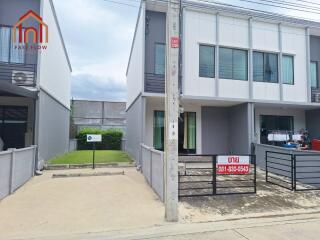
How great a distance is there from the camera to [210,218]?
557 cm

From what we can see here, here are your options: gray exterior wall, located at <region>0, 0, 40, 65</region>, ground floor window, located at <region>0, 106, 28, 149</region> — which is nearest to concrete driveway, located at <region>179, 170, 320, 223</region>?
gray exterior wall, located at <region>0, 0, 40, 65</region>

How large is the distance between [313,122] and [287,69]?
4.19 meters

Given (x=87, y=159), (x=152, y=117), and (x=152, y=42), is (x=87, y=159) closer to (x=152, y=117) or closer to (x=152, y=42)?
(x=152, y=117)

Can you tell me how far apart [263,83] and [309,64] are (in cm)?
323

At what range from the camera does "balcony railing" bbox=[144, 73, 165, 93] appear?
41.7ft

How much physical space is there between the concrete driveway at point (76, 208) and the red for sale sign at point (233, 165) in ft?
6.87

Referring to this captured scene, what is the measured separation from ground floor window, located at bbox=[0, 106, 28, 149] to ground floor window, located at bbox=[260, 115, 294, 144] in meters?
13.7

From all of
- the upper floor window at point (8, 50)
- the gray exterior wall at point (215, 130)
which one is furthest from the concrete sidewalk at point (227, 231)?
the gray exterior wall at point (215, 130)

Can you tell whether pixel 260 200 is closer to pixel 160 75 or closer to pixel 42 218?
pixel 42 218

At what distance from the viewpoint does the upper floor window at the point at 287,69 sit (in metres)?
14.4

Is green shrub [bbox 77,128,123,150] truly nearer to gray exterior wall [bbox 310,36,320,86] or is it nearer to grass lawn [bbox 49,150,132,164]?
grass lawn [bbox 49,150,132,164]

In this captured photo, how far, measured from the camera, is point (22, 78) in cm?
1081

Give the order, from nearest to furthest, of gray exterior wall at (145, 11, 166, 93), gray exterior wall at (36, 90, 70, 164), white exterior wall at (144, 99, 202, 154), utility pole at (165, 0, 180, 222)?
utility pole at (165, 0, 180, 222) < gray exterior wall at (36, 90, 70, 164) < gray exterior wall at (145, 11, 166, 93) < white exterior wall at (144, 99, 202, 154)

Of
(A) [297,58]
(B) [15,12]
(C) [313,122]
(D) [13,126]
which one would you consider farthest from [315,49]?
(D) [13,126]
